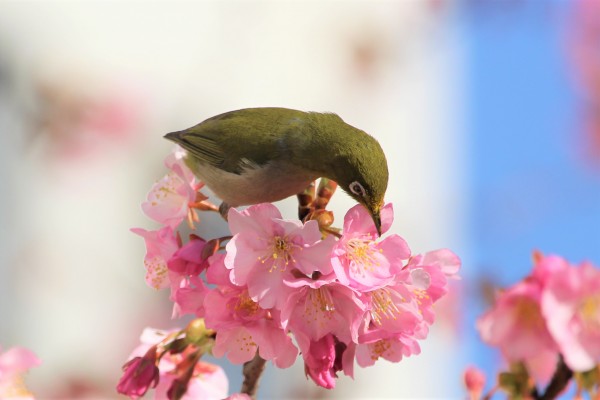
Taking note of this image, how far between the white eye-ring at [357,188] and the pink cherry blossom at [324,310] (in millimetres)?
317

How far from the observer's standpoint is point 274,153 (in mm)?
1842

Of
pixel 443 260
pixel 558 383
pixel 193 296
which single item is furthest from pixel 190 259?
pixel 558 383

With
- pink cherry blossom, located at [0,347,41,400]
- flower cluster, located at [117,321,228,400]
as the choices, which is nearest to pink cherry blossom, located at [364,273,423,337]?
flower cluster, located at [117,321,228,400]

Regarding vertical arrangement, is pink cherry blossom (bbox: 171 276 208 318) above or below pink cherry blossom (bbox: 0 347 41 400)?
above

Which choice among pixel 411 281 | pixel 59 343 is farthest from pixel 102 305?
pixel 411 281

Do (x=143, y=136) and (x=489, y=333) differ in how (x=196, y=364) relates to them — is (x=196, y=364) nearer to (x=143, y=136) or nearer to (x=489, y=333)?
(x=489, y=333)

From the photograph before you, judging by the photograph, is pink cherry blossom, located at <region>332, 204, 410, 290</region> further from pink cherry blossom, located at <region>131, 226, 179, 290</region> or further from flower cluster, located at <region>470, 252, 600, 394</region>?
flower cluster, located at <region>470, 252, 600, 394</region>

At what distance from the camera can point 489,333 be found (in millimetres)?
1813

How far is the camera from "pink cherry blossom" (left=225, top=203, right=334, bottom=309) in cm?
125

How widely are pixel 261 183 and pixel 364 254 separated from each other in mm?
592

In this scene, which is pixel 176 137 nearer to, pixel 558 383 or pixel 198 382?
pixel 198 382

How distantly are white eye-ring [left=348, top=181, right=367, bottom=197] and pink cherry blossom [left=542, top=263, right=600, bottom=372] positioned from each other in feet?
1.69

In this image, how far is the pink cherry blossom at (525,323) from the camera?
1.73 meters

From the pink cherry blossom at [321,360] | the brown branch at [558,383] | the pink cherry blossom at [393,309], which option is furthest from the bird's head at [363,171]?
the brown branch at [558,383]
